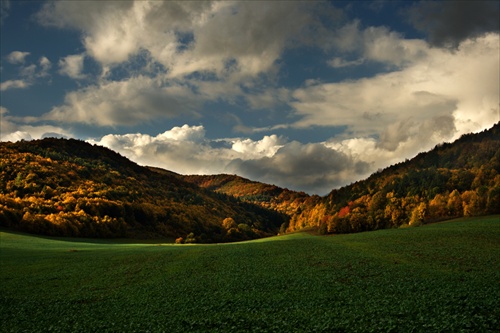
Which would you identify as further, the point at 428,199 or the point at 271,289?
the point at 428,199

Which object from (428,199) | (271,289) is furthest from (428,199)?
(271,289)

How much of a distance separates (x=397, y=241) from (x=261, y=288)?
3929 cm

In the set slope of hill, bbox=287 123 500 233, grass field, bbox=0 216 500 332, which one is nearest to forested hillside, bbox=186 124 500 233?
slope of hill, bbox=287 123 500 233

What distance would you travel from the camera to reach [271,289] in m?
39.4

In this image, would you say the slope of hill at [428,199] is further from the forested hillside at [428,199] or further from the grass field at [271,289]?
the grass field at [271,289]

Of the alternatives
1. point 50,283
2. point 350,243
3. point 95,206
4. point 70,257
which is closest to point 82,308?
point 50,283

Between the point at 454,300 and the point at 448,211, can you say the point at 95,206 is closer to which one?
the point at 448,211

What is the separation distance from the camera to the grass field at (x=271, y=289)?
2772 centimetres

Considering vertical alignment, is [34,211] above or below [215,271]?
above

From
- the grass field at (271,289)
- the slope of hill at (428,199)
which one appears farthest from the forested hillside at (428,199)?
the grass field at (271,289)

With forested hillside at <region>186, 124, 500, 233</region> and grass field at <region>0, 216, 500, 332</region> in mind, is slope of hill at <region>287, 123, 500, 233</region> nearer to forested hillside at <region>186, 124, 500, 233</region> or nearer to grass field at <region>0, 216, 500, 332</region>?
forested hillside at <region>186, 124, 500, 233</region>

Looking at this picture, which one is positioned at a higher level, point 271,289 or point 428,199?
point 428,199

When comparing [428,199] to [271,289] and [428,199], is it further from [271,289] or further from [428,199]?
[271,289]

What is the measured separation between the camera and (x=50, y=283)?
50.8 metres
